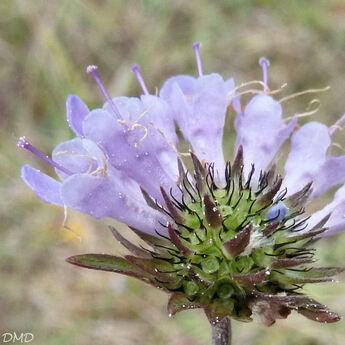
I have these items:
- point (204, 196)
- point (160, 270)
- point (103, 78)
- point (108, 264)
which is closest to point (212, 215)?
point (204, 196)

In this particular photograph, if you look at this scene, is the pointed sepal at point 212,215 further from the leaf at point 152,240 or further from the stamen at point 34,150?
the stamen at point 34,150

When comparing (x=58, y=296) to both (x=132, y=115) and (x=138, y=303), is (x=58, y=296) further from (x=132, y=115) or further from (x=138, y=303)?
(x=132, y=115)

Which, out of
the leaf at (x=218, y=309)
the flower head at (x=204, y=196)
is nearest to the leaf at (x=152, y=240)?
the flower head at (x=204, y=196)

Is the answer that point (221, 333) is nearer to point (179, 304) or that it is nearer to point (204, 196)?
point (179, 304)

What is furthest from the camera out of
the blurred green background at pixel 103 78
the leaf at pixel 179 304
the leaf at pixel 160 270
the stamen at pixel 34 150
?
the blurred green background at pixel 103 78

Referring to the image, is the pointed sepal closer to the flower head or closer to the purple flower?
the flower head

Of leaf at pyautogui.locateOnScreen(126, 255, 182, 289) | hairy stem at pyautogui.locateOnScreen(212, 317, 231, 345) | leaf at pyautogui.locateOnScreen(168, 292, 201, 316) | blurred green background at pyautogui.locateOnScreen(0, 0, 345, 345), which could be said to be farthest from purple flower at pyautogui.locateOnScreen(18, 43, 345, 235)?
blurred green background at pyautogui.locateOnScreen(0, 0, 345, 345)
